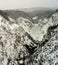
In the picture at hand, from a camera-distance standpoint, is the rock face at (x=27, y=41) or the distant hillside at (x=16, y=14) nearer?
the rock face at (x=27, y=41)

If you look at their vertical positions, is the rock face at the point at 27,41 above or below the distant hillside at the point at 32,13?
below

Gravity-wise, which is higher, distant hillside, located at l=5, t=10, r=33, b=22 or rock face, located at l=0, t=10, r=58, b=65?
distant hillside, located at l=5, t=10, r=33, b=22

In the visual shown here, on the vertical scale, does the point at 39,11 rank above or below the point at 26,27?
above

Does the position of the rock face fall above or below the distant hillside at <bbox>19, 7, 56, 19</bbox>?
below

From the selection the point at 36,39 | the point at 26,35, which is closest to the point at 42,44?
the point at 36,39

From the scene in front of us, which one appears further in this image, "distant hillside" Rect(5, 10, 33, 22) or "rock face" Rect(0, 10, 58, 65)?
"distant hillside" Rect(5, 10, 33, 22)

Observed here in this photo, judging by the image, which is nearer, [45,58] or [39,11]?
[45,58]

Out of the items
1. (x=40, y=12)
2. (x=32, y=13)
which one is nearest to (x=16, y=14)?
(x=32, y=13)

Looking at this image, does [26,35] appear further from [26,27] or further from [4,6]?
[4,6]
